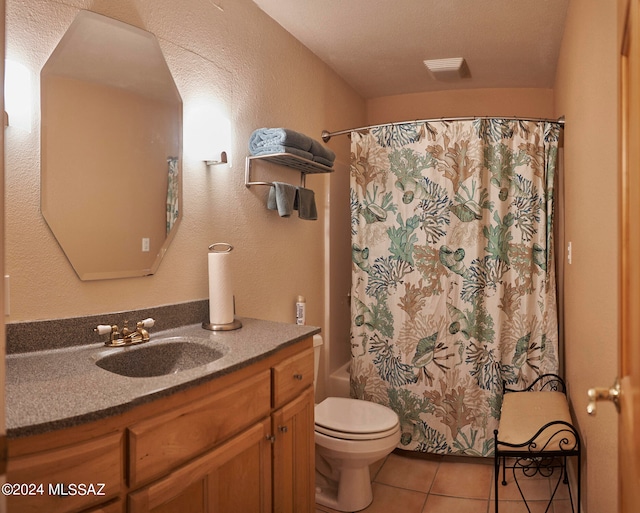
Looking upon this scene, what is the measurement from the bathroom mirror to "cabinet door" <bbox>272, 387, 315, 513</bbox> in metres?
0.75

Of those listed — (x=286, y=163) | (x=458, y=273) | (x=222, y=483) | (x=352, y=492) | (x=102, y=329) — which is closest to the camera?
(x=222, y=483)

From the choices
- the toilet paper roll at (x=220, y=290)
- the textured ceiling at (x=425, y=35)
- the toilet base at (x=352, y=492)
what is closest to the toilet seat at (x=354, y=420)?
the toilet base at (x=352, y=492)

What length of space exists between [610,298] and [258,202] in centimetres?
158

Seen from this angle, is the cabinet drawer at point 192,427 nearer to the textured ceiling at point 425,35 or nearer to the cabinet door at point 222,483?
the cabinet door at point 222,483

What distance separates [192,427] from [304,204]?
4.81 ft

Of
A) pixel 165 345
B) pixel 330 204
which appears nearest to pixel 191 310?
pixel 165 345

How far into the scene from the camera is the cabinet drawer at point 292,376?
1606mm

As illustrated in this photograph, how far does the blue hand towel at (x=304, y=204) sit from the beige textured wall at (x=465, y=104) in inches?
63.1

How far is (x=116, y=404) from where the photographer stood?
1.03m

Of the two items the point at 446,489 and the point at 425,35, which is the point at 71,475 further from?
the point at 425,35

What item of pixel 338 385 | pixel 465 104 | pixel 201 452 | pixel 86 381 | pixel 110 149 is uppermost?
pixel 465 104

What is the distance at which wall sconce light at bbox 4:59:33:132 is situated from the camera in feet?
4.51

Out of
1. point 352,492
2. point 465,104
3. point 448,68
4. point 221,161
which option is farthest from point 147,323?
point 465,104

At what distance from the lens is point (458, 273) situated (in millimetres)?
2779
